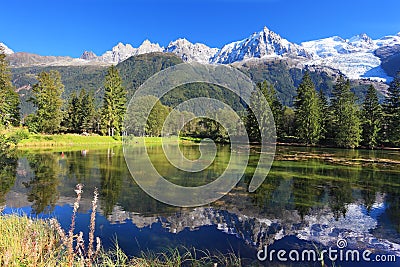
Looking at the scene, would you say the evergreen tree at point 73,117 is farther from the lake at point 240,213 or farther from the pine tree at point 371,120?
the pine tree at point 371,120

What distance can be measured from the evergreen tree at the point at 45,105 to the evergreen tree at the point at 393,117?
205 ft

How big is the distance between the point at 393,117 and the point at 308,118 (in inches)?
592

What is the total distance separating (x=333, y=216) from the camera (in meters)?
12.8

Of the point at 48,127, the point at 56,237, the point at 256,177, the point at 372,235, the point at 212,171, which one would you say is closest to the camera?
the point at 56,237

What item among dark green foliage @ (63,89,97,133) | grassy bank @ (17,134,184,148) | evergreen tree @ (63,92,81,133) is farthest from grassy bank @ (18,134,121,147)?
evergreen tree @ (63,92,81,133)

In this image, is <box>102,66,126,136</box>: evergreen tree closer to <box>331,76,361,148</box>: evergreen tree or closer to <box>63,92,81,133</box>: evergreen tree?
<box>63,92,81,133</box>: evergreen tree

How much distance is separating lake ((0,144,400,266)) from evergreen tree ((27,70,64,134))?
37.0 metres

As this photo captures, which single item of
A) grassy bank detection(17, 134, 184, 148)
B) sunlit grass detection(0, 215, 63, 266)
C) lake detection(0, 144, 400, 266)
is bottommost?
lake detection(0, 144, 400, 266)

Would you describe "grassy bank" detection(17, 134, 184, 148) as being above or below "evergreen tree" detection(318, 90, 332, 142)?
below

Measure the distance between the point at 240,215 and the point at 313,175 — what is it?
1335 cm

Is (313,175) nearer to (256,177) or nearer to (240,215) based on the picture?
(256,177)

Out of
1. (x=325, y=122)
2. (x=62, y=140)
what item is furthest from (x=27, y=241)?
(x=325, y=122)

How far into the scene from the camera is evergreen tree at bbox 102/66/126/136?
64.3m

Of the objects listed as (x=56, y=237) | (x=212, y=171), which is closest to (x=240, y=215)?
(x=56, y=237)
